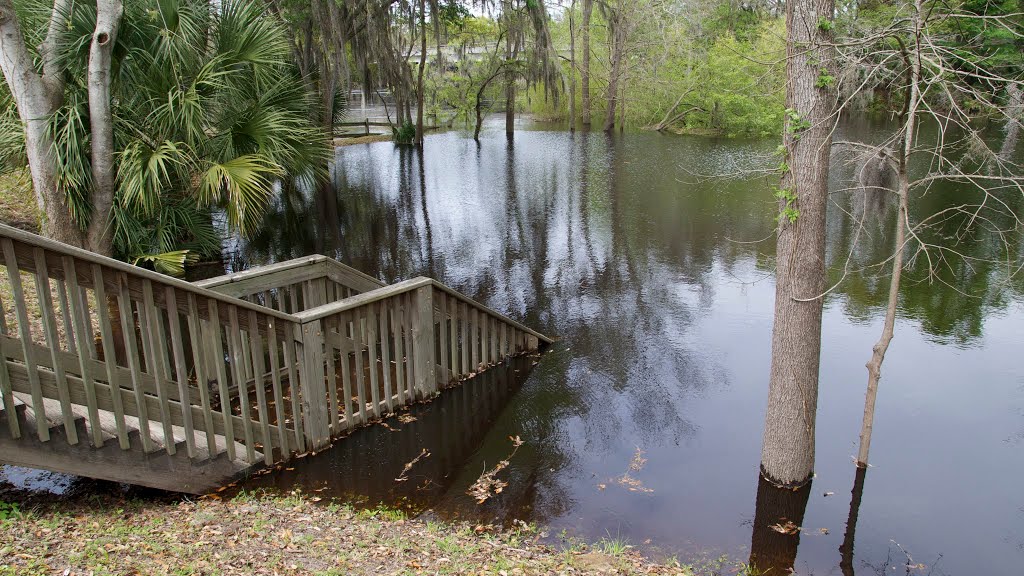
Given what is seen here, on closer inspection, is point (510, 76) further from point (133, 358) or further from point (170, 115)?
point (133, 358)

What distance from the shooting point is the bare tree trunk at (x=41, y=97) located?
25.0ft

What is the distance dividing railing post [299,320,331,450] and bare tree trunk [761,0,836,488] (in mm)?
3681

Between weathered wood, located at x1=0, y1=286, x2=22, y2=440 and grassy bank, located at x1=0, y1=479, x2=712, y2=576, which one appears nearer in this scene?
grassy bank, located at x1=0, y1=479, x2=712, y2=576

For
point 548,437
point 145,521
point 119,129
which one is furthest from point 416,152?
point 145,521

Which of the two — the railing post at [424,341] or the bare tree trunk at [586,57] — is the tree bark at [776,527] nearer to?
the railing post at [424,341]

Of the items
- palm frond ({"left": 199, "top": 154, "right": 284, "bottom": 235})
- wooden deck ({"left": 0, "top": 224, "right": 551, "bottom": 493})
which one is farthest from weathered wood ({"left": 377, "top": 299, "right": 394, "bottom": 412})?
palm frond ({"left": 199, "top": 154, "right": 284, "bottom": 235})

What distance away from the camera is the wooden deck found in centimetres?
405

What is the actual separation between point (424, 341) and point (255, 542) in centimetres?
314

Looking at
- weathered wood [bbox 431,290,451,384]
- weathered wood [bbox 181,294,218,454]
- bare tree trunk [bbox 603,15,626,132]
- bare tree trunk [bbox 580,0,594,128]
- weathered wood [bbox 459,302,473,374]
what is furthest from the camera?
bare tree trunk [bbox 580,0,594,128]

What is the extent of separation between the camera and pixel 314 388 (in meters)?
5.77

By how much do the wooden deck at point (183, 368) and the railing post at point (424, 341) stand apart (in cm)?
1

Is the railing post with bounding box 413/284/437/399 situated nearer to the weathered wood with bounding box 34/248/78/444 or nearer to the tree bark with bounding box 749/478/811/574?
the weathered wood with bounding box 34/248/78/444

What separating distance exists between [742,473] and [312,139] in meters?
8.38

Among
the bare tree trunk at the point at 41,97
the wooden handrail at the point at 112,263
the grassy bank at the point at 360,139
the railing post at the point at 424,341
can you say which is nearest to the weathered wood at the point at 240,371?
the wooden handrail at the point at 112,263
